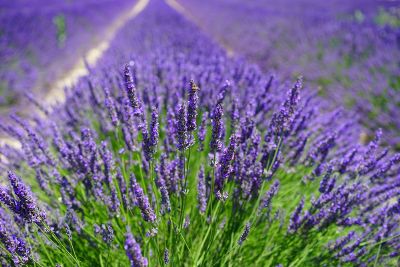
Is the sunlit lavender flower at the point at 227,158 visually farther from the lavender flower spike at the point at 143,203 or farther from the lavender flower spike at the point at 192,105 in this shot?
the lavender flower spike at the point at 143,203

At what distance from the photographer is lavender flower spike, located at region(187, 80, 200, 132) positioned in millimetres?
1097

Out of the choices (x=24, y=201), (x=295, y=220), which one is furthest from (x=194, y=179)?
(x=24, y=201)

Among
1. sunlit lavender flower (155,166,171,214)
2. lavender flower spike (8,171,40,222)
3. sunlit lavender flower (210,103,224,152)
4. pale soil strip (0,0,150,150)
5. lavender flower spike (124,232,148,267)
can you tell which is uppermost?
pale soil strip (0,0,150,150)

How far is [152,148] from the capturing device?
1263 mm

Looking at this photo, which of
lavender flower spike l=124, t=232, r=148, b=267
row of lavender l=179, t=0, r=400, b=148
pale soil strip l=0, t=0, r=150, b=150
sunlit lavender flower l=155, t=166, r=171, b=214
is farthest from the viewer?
row of lavender l=179, t=0, r=400, b=148

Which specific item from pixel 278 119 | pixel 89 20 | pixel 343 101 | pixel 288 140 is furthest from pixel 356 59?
pixel 89 20

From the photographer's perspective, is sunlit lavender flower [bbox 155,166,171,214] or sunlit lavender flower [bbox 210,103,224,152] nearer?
sunlit lavender flower [bbox 210,103,224,152]

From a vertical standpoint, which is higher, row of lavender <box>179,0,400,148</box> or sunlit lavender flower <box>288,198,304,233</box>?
row of lavender <box>179,0,400,148</box>

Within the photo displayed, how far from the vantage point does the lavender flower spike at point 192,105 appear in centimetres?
110

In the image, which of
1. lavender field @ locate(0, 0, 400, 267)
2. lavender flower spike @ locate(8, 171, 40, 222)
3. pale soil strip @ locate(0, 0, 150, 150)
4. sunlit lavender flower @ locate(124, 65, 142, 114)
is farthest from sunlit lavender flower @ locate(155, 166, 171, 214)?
pale soil strip @ locate(0, 0, 150, 150)

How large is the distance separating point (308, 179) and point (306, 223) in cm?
35

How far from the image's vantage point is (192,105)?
3.67ft

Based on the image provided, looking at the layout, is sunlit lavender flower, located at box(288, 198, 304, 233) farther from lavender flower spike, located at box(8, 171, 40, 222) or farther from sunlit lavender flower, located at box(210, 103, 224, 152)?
lavender flower spike, located at box(8, 171, 40, 222)

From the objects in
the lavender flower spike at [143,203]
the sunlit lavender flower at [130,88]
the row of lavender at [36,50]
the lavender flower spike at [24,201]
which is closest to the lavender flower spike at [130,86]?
the sunlit lavender flower at [130,88]
